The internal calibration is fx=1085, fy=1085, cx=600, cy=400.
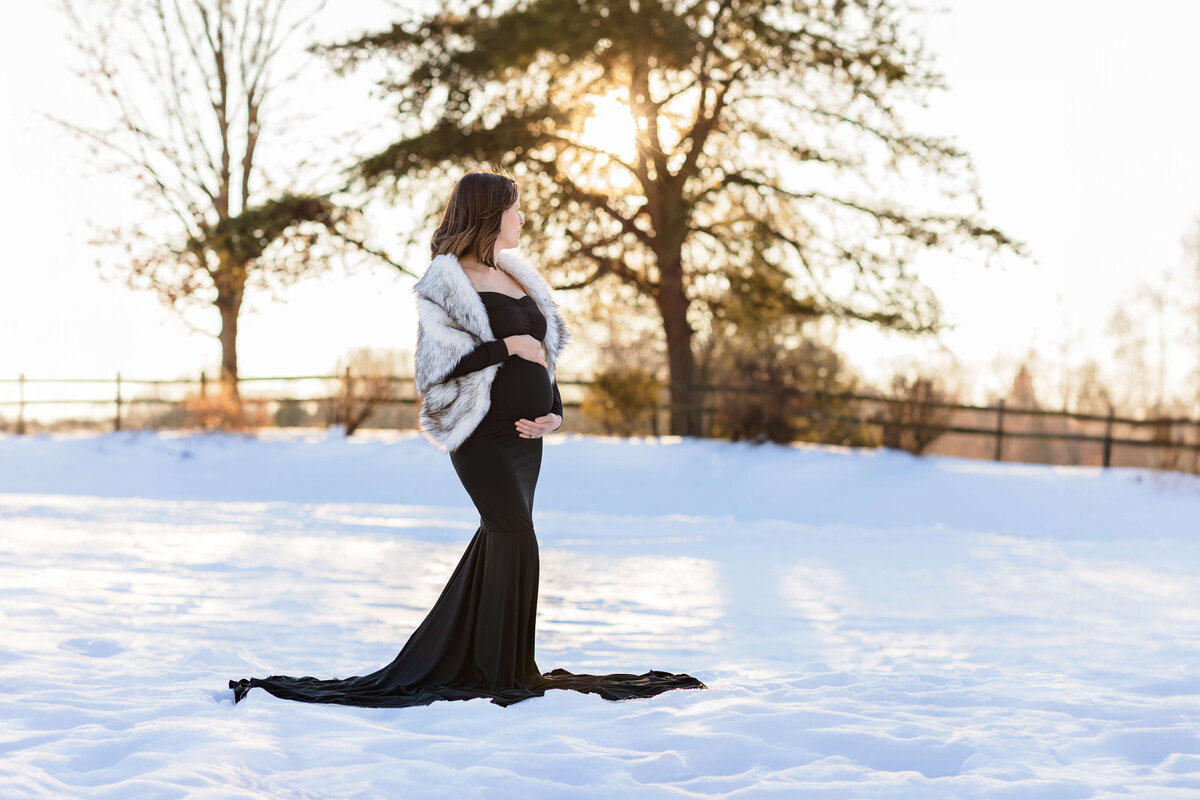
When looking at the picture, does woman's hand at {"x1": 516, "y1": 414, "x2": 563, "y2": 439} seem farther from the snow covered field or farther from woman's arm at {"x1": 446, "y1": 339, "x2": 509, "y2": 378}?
the snow covered field

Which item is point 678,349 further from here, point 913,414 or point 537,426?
point 537,426

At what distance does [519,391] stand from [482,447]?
0.27 meters

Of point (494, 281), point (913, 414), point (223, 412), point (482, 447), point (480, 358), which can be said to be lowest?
point (223, 412)

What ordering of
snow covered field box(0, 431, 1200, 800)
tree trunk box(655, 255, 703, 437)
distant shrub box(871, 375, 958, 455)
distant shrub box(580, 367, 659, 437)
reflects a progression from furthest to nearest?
1. tree trunk box(655, 255, 703, 437)
2. distant shrub box(580, 367, 659, 437)
3. distant shrub box(871, 375, 958, 455)
4. snow covered field box(0, 431, 1200, 800)

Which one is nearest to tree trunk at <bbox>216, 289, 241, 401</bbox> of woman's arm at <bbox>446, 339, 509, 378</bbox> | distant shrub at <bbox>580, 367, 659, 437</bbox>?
distant shrub at <bbox>580, 367, 659, 437</bbox>

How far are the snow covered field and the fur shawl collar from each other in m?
1.07

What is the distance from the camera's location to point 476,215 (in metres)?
4.21

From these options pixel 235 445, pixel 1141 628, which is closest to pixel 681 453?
pixel 235 445

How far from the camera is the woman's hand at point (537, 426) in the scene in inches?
166

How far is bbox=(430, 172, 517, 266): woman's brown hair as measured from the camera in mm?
4207

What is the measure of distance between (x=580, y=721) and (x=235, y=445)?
15669 mm

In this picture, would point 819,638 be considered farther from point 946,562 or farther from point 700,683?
point 946,562

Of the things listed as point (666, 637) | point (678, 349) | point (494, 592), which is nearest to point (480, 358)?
point (494, 592)

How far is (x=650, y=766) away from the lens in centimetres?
335
